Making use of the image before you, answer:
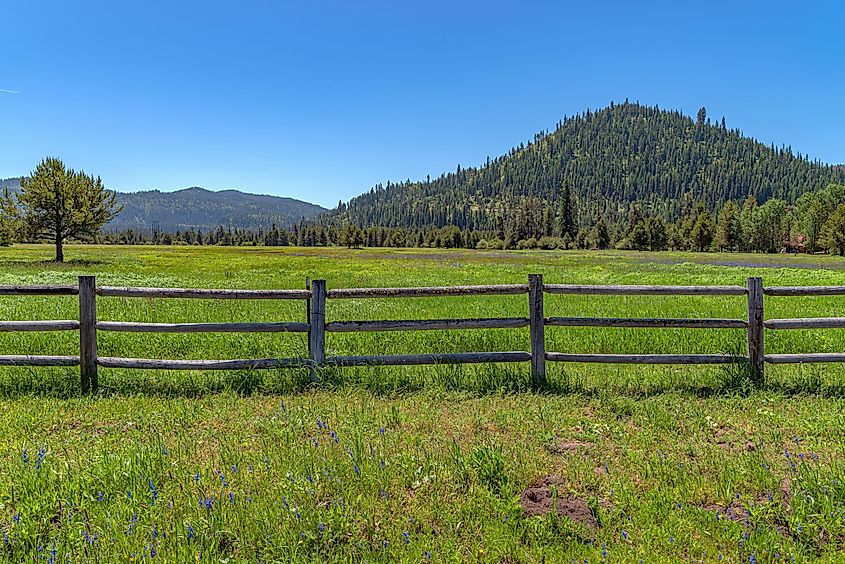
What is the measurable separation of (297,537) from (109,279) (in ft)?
112

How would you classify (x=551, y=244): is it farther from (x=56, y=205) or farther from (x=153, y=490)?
(x=153, y=490)

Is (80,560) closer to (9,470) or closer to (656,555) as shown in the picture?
(9,470)

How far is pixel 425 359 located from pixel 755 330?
4.80 metres

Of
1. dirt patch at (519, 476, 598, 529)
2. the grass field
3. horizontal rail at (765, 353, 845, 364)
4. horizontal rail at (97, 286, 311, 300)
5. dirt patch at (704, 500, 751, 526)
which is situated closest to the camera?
the grass field

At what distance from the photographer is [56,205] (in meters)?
Result: 50.3

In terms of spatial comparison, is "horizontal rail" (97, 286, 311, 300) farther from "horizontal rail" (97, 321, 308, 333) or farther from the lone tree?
the lone tree

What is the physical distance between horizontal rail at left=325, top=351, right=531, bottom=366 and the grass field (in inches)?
6.3

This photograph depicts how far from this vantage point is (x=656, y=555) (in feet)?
11.7

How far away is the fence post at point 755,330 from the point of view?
7.59 metres

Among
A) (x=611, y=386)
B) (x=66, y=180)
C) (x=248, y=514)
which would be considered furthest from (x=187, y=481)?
(x=66, y=180)

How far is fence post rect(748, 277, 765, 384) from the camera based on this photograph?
759cm

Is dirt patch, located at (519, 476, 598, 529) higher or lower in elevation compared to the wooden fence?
lower

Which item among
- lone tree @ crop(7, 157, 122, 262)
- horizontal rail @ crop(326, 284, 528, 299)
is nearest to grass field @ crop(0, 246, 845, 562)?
horizontal rail @ crop(326, 284, 528, 299)

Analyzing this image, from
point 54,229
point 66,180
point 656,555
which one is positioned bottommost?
point 656,555
